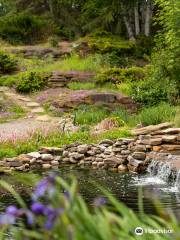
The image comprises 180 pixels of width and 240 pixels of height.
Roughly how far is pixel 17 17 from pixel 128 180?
23732 millimetres

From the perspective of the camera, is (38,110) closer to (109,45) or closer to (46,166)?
(46,166)

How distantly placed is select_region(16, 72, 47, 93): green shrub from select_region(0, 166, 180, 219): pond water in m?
10.4

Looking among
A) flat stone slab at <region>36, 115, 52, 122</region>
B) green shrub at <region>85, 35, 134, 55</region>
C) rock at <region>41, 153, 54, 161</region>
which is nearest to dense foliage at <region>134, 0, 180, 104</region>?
flat stone slab at <region>36, 115, 52, 122</region>

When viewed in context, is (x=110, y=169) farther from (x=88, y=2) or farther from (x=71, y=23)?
(x=71, y=23)

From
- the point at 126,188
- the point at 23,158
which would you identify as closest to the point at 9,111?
the point at 23,158

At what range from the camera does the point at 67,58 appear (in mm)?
28125

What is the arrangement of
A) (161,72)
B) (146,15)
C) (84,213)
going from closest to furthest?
(84,213) < (161,72) < (146,15)

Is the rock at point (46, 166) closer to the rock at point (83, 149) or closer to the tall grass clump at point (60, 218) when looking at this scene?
the rock at point (83, 149)

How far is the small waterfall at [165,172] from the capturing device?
11555mm

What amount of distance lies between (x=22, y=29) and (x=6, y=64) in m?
7.09

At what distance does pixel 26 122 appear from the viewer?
1808 centimetres

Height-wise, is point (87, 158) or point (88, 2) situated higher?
point (88, 2)

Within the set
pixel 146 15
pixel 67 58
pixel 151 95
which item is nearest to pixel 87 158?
pixel 151 95

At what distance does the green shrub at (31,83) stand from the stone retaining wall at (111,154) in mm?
9044
